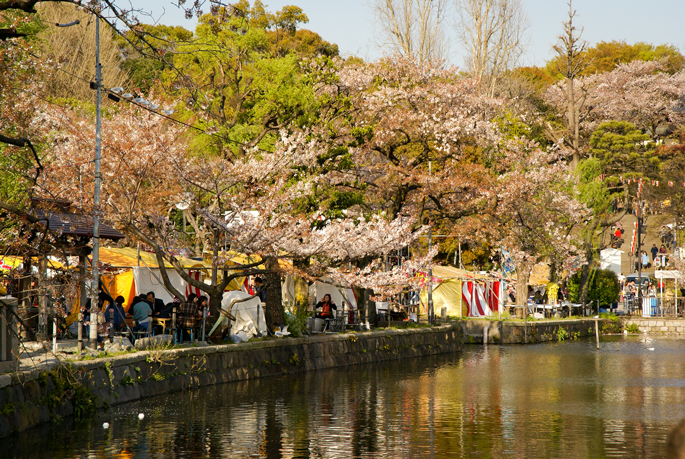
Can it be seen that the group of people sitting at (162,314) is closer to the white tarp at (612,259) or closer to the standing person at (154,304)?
the standing person at (154,304)

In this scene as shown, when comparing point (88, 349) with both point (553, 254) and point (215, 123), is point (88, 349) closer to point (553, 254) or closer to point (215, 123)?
point (215, 123)

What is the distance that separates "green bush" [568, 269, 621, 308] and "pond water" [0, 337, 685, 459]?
22.3 m

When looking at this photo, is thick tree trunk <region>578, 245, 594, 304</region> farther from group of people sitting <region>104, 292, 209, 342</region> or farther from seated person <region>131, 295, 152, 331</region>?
seated person <region>131, 295, 152, 331</region>

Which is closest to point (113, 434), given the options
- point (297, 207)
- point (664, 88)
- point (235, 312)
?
point (235, 312)

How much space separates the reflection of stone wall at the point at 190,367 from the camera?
1306 cm

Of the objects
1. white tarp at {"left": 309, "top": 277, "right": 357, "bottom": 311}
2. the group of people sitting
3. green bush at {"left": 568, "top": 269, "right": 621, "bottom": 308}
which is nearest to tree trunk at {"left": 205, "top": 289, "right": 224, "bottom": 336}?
the group of people sitting

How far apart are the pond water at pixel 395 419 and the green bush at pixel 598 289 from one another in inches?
879

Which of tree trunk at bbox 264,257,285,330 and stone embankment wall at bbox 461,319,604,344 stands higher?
tree trunk at bbox 264,257,285,330

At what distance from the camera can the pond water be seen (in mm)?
12242

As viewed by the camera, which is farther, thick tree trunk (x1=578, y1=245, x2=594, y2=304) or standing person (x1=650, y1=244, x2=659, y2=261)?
standing person (x1=650, y1=244, x2=659, y2=261)

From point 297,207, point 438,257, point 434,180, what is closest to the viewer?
point 297,207

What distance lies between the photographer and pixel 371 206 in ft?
106

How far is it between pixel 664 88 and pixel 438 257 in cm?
2600

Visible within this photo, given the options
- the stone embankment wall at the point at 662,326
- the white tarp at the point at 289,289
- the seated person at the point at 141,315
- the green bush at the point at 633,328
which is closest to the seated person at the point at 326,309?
the white tarp at the point at 289,289
